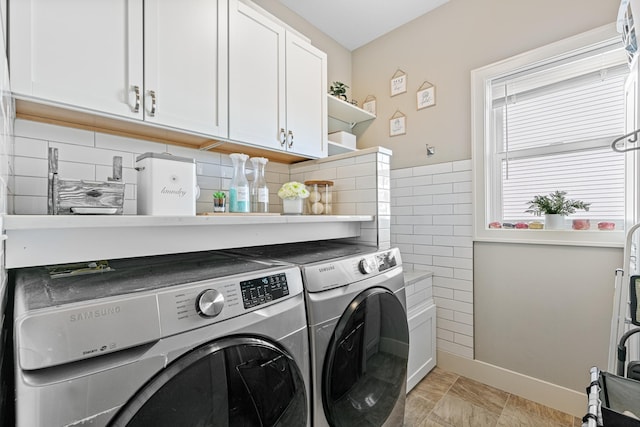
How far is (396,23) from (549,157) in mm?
1659

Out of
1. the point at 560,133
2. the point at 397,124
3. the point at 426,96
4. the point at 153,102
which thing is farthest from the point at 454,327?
the point at 153,102

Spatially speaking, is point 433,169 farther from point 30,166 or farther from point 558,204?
point 30,166

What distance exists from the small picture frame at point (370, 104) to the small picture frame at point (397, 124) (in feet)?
0.75

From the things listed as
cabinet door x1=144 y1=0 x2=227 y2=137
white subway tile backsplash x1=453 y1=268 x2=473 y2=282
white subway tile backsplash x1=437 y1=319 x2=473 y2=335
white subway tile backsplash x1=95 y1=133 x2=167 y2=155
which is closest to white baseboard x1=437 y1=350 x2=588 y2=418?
white subway tile backsplash x1=437 y1=319 x2=473 y2=335

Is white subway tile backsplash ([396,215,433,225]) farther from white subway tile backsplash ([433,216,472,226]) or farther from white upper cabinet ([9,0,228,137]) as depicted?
white upper cabinet ([9,0,228,137])

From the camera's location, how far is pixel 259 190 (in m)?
1.66

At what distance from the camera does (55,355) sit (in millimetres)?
542

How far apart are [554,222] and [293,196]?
1.65 m

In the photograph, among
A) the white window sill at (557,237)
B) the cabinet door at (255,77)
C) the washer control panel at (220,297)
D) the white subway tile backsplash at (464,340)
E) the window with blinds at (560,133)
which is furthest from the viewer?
the white subway tile backsplash at (464,340)

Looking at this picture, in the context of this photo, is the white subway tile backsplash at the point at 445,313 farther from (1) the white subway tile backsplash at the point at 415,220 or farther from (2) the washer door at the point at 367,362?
(2) the washer door at the point at 367,362

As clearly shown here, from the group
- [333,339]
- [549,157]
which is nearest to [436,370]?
[333,339]

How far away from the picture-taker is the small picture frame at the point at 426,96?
232 cm

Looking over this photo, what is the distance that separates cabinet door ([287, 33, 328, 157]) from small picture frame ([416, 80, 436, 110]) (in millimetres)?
898

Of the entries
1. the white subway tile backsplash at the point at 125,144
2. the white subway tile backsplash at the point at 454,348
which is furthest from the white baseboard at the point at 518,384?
the white subway tile backsplash at the point at 125,144
